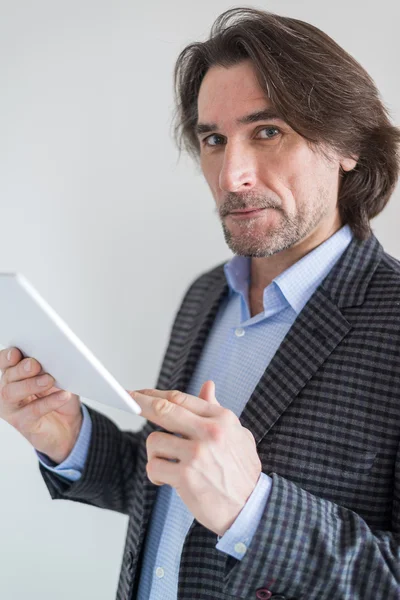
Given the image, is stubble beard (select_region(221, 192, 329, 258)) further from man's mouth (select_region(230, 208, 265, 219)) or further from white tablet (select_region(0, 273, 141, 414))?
white tablet (select_region(0, 273, 141, 414))

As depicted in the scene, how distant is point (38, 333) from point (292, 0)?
1095 mm

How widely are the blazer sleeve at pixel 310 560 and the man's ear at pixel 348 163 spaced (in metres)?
0.70

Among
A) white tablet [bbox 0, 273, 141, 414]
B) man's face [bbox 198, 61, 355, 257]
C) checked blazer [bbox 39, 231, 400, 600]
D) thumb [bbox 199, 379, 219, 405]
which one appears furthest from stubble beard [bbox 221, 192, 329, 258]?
white tablet [bbox 0, 273, 141, 414]

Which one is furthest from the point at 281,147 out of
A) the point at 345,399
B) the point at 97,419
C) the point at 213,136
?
the point at 97,419

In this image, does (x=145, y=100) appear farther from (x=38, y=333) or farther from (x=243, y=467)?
(x=243, y=467)

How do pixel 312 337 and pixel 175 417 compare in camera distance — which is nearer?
pixel 175 417

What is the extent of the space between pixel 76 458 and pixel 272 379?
0.56 metres

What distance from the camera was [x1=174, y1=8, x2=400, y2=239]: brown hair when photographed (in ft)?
4.04

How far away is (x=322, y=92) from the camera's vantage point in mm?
1263

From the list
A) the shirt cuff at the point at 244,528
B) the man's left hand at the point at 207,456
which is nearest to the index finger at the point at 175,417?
the man's left hand at the point at 207,456

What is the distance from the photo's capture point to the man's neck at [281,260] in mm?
1321

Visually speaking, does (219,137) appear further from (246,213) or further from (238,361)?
(238,361)

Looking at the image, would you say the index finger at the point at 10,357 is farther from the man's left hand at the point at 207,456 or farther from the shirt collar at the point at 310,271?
the shirt collar at the point at 310,271

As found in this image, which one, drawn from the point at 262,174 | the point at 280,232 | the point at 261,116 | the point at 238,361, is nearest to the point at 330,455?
the point at 238,361
